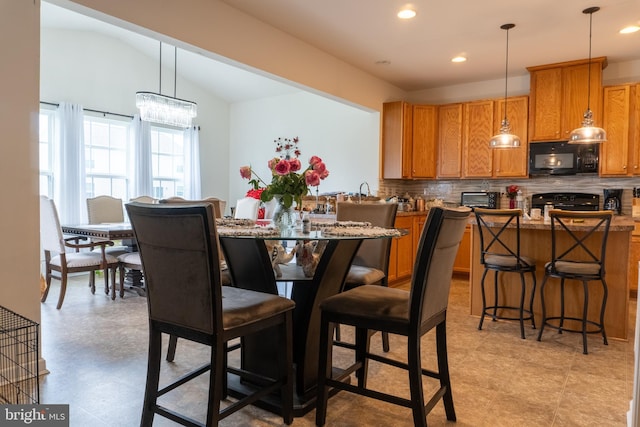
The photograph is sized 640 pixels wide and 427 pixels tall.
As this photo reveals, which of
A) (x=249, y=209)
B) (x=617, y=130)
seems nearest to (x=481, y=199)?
(x=617, y=130)

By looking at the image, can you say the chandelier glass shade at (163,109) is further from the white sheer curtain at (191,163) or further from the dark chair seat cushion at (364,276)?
the dark chair seat cushion at (364,276)

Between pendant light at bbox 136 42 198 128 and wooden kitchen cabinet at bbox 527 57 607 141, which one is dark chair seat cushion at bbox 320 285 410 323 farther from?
wooden kitchen cabinet at bbox 527 57 607 141

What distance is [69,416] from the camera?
2068mm

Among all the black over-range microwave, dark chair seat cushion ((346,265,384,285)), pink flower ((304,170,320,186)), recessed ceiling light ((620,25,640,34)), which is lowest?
dark chair seat cushion ((346,265,384,285))

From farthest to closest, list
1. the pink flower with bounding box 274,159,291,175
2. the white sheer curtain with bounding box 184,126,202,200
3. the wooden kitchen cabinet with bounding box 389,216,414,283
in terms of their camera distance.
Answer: the white sheer curtain with bounding box 184,126,202,200, the wooden kitchen cabinet with bounding box 389,216,414,283, the pink flower with bounding box 274,159,291,175

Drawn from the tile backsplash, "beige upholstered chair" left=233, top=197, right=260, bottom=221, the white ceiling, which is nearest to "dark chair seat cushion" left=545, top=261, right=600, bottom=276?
the white ceiling

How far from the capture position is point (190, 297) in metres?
1.66

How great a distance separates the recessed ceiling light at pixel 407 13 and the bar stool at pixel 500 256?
1.80m

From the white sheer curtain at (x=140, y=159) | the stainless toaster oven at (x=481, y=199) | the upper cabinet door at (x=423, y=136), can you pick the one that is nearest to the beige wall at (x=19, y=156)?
the white sheer curtain at (x=140, y=159)

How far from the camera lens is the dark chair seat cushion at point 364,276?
272 cm

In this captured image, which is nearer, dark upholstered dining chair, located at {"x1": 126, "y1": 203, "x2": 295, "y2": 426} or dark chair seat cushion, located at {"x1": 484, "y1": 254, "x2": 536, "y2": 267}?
dark upholstered dining chair, located at {"x1": 126, "y1": 203, "x2": 295, "y2": 426}

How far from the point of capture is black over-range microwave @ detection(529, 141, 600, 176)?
4961mm

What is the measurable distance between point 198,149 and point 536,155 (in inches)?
205

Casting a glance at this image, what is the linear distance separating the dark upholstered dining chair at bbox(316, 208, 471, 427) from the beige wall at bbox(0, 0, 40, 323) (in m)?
1.82
